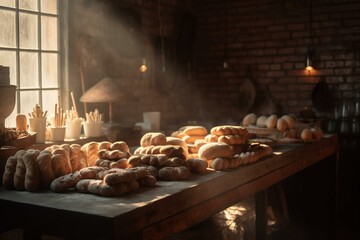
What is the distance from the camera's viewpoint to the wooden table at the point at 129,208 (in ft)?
5.52

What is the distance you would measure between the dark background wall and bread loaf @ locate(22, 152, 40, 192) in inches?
112

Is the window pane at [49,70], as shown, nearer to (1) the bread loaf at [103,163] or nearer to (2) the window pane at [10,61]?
(2) the window pane at [10,61]

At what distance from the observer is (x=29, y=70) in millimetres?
4379

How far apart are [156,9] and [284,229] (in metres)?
3.17

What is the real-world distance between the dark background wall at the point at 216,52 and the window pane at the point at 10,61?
32.4 inches

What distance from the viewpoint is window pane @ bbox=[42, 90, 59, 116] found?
4562 millimetres

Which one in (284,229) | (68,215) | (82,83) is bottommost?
(284,229)

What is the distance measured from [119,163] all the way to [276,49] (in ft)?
14.5

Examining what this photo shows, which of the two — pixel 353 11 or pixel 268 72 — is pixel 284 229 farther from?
pixel 353 11

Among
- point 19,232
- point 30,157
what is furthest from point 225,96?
point 30,157

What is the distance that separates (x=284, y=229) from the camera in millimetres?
4613

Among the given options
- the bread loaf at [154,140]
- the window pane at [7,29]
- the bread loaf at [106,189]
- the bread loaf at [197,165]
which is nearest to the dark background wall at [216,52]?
the window pane at [7,29]

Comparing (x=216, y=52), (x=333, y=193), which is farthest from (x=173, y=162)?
(x=216, y=52)

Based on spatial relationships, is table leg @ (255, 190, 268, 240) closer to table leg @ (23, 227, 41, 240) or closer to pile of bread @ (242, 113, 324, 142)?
pile of bread @ (242, 113, 324, 142)
